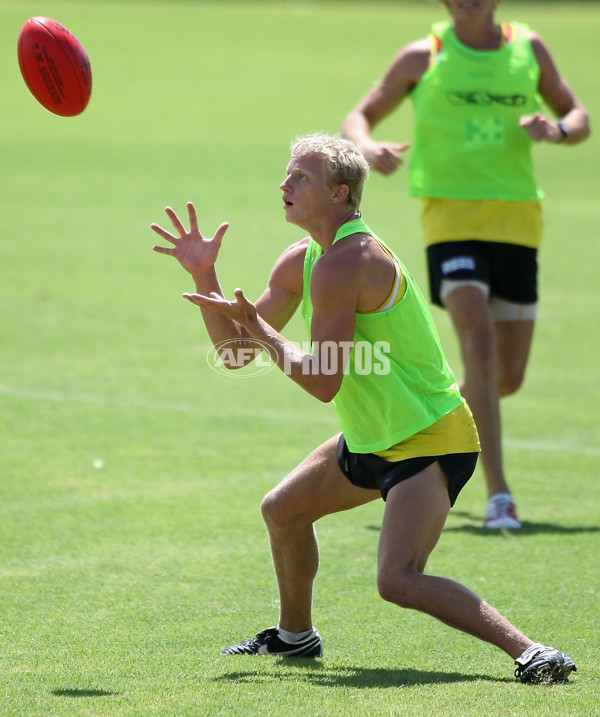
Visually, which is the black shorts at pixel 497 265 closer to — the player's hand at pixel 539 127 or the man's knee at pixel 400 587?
the player's hand at pixel 539 127

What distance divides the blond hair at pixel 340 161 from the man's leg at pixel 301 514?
3.27ft

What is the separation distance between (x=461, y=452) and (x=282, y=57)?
2740 cm

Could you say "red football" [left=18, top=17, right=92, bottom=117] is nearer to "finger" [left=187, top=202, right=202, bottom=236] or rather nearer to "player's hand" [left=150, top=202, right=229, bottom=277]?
"finger" [left=187, top=202, right=202, bottom=236]

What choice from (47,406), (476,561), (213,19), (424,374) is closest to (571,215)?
(47,406)

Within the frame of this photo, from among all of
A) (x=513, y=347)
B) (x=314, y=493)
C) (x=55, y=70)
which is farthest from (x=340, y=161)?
(x=513, y=347)

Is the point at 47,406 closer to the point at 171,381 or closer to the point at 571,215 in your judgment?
the point at 171,381

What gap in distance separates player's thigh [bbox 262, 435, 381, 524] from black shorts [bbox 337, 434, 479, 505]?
0.04 metres

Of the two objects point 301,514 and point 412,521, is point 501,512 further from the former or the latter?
point 412,521

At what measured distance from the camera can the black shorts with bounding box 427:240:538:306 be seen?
7.24 m

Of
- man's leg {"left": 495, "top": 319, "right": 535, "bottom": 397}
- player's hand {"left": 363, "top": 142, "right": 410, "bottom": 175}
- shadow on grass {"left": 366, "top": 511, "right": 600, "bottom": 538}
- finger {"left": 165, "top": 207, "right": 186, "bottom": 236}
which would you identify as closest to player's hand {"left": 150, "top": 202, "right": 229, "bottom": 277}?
finger {"left": 165, "top": 207, "right": 186, "bottom": 236}

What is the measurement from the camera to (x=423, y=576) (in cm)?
450

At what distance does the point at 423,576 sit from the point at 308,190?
4.81 ft

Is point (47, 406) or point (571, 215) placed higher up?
point (571, 215)

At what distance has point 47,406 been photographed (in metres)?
8.86
